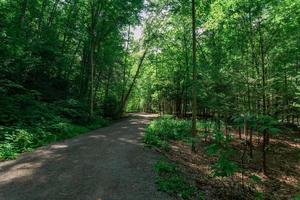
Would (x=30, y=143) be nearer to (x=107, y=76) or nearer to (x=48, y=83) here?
(x=48, y=83)

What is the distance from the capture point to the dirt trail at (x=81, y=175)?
18.1 feet

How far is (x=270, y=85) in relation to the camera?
11820mm

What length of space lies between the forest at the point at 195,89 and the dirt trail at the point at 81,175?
0.56 m

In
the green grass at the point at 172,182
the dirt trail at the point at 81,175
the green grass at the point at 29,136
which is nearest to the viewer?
the dirt trail at the point at 81,175

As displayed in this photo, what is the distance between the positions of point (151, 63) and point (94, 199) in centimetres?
2761

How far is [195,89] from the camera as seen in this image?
11500 millimetres

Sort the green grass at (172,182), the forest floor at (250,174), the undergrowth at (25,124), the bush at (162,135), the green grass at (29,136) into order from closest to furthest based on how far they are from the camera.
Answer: the green grass at (172,182) → the forest floor at (250,174) → the green grass at (29,136) → the undergrowth at (25,124) → the bush at (162,135)

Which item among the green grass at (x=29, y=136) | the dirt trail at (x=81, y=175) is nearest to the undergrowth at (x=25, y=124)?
the green grass at (x=29, y=136)

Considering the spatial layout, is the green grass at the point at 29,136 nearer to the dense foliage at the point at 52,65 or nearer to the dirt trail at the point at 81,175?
the dense foliage at the point at 52,65

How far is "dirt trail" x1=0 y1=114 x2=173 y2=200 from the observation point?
217 inches

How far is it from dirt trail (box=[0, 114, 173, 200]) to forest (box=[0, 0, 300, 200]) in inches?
22.1

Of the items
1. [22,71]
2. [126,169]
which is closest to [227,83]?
[126,169]

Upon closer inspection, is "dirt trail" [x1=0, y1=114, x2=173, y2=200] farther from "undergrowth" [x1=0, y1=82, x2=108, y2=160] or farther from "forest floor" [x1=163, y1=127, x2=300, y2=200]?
"forest floor" [x1=163, y1=127, x2=300, y2=200]

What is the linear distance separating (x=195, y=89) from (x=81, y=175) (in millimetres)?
6902
